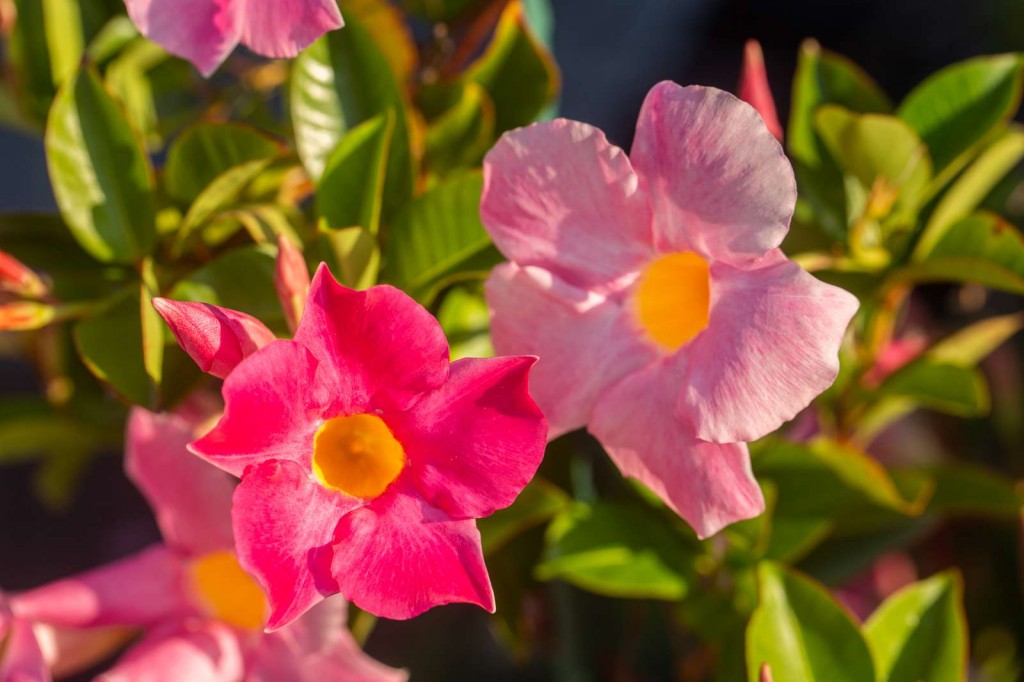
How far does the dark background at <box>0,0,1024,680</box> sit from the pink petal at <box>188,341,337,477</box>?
0.57 meters

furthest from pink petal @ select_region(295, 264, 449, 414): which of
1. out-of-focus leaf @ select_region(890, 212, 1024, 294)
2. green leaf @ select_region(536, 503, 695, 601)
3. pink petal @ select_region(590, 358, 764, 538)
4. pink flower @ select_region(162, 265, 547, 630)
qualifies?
out-of-focus leaf @ select_region(890, 212, 1024, 294)

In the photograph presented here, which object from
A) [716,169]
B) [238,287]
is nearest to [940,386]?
[716,169]

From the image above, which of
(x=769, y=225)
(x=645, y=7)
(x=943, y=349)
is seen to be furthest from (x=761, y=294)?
(x=645, y=7)

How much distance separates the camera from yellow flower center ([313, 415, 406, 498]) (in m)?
0.37

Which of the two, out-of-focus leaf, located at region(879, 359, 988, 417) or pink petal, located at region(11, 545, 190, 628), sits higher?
out-of-focus leaf, located at region(879, 359, 988, 417)

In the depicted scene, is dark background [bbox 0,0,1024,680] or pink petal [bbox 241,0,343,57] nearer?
pink petal [bbox 241,0,343,57]

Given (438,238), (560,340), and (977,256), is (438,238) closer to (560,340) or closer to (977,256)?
(560,340)

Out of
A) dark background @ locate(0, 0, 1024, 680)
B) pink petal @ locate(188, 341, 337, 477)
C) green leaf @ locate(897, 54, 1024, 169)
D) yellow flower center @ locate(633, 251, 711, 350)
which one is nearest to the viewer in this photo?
pink petal @ locate(188, 341, 337, 477)

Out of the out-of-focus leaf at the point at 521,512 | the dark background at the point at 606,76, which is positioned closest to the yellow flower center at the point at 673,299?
the out-of-focus leaf at the point at 521,512

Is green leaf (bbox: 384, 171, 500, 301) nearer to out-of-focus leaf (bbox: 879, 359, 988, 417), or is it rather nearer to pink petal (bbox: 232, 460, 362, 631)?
pink petal (bbox: 232, 460, 362, 631)

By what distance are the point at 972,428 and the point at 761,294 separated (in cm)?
76

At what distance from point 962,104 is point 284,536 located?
48cm

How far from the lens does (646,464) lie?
41cm

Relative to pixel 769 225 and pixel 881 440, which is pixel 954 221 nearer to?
pixel 769 225
